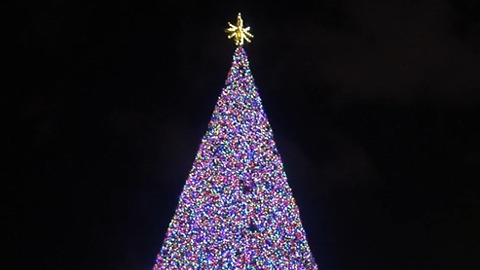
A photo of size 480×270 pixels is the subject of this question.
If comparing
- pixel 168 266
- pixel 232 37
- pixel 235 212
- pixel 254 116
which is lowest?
pixel 168 266

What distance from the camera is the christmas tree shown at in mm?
14875

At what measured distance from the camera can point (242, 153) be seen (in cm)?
1522

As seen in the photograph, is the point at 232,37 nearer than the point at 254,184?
No

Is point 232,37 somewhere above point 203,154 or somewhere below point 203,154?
above

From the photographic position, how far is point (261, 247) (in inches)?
586

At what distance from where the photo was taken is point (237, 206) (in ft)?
49.3

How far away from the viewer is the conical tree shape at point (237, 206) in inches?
585

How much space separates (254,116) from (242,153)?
2.20 feet

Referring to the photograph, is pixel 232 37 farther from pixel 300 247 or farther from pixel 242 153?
pixel 300 247

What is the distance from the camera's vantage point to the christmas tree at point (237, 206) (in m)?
14.9

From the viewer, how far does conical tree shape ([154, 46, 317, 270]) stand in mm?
14867

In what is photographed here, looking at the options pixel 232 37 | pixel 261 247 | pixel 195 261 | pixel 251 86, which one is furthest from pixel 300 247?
pixel 232 37

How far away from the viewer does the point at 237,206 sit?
15.0 meters

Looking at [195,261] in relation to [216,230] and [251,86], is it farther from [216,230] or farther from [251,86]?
[251,86]
